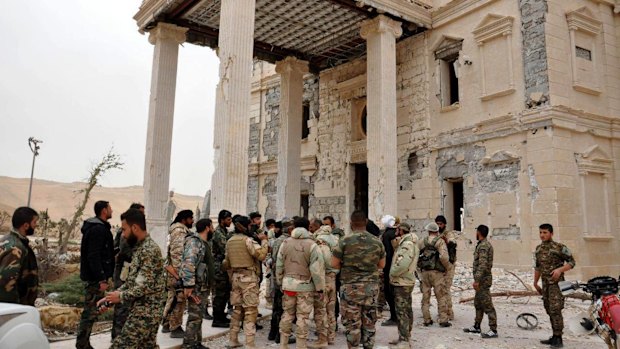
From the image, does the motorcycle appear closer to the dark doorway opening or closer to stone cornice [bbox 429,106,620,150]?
stone cornice [bbox 429,106,620,150]

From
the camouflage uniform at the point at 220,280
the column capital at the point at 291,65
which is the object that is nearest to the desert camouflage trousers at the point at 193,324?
the camouflage uniform at the point at 220,280

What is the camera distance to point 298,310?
5.53 m

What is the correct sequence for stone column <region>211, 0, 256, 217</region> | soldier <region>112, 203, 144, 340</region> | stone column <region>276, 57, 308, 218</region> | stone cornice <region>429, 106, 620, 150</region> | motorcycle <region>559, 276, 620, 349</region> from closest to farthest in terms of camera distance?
motorcycle <region>559, 276, 620, 349</region> < soldier <region>112, 203, 144, 340</region> < stone column <region>211, 0, 256, 217</region> < stone cornice <region>429, 106, 620, 150</region> < stone column <region>276, 57, 308, 218</region>

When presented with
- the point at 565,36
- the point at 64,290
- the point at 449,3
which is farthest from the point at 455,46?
the point at 64,290

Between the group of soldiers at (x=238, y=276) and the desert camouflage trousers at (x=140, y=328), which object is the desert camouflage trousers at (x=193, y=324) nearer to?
the group of soldiers at (x=238, y=276)

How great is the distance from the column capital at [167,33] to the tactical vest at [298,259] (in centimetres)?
1187

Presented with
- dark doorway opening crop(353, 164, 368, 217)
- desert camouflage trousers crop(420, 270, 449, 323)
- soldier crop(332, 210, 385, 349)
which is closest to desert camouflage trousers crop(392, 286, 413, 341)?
soldier crop(332, 210, 385, 349)

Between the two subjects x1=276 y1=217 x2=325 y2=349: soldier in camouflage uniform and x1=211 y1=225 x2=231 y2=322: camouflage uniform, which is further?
x1=211 y1=225 x2=231 y2=322: camouflage uniform

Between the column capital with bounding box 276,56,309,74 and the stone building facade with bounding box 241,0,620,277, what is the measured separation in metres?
4.12

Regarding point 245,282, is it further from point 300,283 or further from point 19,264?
point 19,264

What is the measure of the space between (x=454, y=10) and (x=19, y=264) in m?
14.4

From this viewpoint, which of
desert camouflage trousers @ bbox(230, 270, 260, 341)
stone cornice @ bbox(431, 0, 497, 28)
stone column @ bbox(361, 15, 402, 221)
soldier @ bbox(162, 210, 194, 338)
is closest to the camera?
desert camouflage trousers @ bbox(230, 270, 260, 341)

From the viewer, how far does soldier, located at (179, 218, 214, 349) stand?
523 centimetres

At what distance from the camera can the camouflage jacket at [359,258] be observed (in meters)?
5.25
